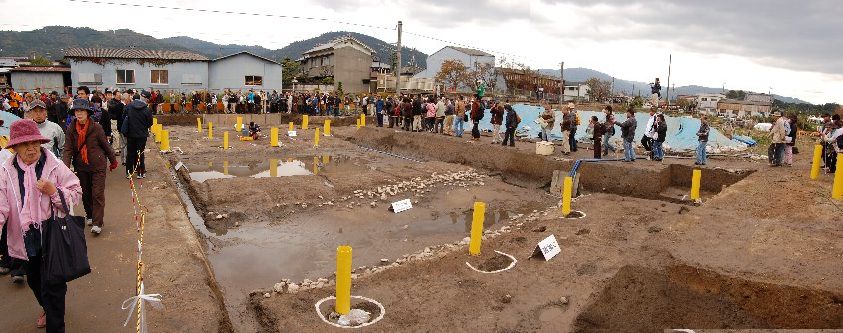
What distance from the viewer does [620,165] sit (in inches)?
571

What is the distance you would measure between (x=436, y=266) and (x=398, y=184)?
6.88 meters

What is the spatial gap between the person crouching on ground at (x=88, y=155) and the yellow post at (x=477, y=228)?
5335 millimetres

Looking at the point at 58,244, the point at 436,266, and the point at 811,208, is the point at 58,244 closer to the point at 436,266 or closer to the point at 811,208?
the point at 436,266

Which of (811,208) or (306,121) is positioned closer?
(811,208)

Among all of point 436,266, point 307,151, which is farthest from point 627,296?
point 307,151

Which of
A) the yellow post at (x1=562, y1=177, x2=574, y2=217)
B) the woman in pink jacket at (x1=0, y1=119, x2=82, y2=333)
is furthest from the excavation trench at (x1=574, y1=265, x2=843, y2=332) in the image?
the woman in pink jacket at (x1=0, y1=119, x2=82, y2=333)

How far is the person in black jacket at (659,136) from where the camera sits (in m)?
14.3

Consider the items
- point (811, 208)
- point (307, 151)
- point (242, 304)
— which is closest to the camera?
point (242, 304)

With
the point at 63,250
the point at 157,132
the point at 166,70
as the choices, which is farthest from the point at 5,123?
the point at 166,70

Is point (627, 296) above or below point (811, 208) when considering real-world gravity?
below

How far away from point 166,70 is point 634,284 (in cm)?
3487

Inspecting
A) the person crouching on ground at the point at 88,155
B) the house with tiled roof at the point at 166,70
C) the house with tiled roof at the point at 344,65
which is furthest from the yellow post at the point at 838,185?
the house with tiled roof at the point at 344,65

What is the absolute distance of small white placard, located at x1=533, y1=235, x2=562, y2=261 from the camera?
7945 millimetres

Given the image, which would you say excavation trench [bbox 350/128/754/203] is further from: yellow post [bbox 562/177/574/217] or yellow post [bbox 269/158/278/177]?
yellow post [bbox 269/158/278/177]
